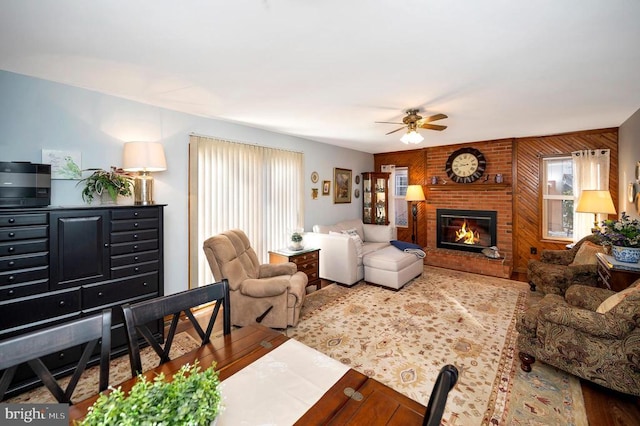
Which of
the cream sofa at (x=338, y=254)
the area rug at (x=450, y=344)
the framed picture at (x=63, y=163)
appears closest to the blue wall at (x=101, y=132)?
the framed picture at (x=63, y=163)

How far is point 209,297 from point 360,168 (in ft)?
18.0

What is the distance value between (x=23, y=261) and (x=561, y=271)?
5.58 meters

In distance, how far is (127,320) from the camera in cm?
128

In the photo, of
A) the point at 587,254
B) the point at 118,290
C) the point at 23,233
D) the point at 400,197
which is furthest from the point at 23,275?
the point at 400,197

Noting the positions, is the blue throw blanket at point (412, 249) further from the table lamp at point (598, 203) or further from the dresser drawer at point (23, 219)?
the dresser drawer at point (23, 219)

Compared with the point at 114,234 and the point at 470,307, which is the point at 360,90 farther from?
the point at 470,307

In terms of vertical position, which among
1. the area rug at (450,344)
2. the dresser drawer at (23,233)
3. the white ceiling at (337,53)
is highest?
the white ceiling at (337,53)

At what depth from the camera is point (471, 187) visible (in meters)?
5.49

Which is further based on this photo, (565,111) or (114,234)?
(565,111)

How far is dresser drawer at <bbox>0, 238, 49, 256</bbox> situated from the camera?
2021 mm

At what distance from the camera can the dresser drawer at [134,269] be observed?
2.54m

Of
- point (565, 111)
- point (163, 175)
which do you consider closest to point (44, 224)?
point (163, 175)

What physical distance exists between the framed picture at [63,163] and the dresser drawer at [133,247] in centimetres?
82

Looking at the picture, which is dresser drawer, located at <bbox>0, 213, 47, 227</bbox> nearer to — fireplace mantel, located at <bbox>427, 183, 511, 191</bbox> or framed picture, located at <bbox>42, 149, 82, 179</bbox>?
framed picture, located at <bbox>42, 149, 82, 179</bbox>
